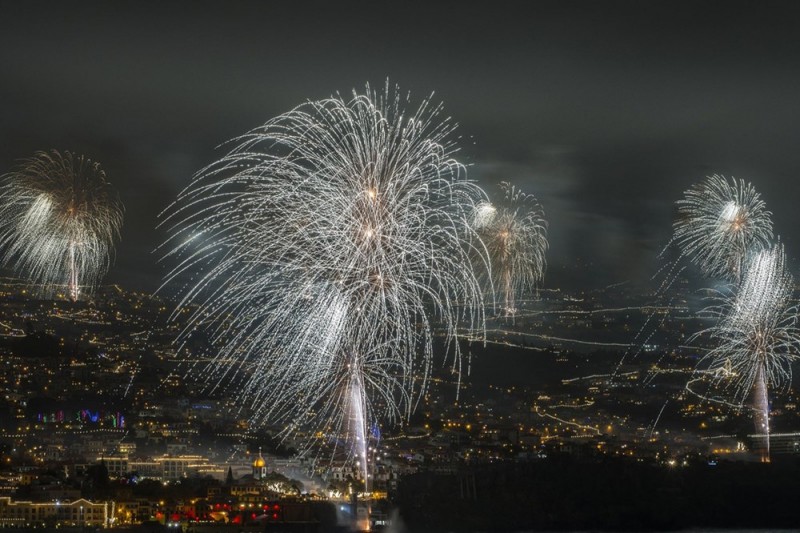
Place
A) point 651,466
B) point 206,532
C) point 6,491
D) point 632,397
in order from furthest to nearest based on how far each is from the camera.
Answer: point 632,397 → point 651,466 → point 6,491 → point 206,532

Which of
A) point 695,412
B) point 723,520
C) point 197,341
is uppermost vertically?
point 197,341

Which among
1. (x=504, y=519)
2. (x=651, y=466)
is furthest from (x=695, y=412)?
(x=504, y=519)

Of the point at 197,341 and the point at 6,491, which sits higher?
the point at 197,341

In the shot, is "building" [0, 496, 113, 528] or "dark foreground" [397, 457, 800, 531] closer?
"building" [0, 496, 113, 528]

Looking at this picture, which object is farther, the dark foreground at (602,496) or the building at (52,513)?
the dark foreground at (602,496)

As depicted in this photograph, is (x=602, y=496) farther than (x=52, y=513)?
Yes

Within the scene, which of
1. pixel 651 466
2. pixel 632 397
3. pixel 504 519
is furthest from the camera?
pixel 632 397

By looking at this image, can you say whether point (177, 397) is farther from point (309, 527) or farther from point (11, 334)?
point (309, 527)

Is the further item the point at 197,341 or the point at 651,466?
the point at 197,341
